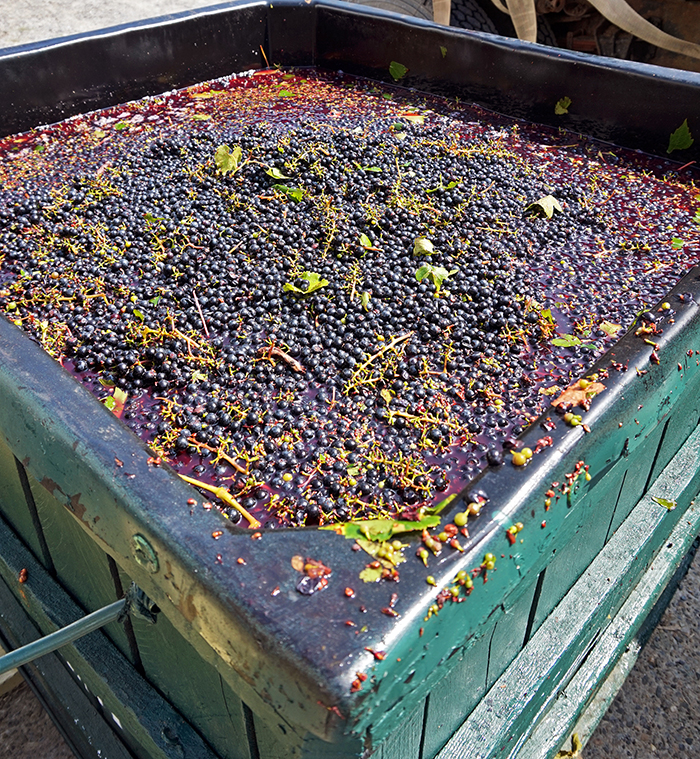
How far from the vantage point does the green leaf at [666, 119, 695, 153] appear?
249cm

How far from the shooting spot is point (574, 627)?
1520 mm

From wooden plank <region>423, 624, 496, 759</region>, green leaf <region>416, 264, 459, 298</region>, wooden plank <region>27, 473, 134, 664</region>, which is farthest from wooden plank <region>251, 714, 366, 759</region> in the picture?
green leaf <region>416, 264, 459, 298</region>

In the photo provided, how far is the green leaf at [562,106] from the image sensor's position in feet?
9.05

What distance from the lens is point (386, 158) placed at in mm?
2590

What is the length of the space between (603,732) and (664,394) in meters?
1.47

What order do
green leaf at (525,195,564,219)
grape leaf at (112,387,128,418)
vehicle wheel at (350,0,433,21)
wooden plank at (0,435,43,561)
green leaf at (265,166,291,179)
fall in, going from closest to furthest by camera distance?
wooden plank at (0,435,43,561) < grape leaf at (112,387,128,418) < green leaf at (525,195,564,219) < green leaf at (265,166,291,179) < vehicle wheel at (350,0,433,21)

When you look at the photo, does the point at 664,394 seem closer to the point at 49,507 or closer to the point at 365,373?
the point at 365,373

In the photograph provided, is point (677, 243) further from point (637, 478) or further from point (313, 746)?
point (313, 746)

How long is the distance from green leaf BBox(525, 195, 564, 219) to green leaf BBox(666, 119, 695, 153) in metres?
0.65

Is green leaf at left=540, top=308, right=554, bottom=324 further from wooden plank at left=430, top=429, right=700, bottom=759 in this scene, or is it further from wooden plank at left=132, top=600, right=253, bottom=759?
wooden plank at left=132, top=600, right=253, bottom=759

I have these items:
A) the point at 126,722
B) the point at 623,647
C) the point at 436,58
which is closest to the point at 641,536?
the point at 623,647

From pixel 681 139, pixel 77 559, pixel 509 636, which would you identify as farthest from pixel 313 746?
pixel 681 139

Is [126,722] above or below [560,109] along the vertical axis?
below

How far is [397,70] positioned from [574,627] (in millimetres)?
2858
